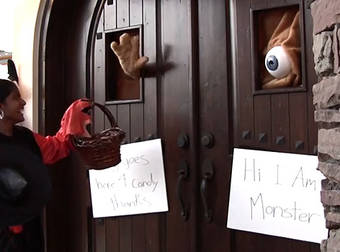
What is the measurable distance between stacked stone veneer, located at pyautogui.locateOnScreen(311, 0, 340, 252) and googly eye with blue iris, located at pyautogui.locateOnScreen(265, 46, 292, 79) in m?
0.36

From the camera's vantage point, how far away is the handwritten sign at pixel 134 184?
1.61 meters

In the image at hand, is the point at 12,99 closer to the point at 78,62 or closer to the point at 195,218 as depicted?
the point at 78,62

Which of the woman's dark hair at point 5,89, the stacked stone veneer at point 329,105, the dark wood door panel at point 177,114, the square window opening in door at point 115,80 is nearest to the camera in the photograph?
the stacked stone veneer at point 329,105

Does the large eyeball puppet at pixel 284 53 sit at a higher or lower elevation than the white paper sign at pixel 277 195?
higher

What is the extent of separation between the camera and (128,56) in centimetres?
162

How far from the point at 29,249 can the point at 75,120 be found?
1.34ft

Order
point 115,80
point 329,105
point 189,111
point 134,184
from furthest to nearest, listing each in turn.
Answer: point 115,80, point 134,184, point 189,111, point 329,105

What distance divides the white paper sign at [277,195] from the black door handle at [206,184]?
0.08 m

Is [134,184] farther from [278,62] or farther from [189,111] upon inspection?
[278,62]

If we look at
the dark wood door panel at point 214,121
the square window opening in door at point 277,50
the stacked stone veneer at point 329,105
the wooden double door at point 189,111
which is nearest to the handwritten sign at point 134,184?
the wooden double door at point 189,111

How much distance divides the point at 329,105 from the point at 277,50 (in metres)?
0.46

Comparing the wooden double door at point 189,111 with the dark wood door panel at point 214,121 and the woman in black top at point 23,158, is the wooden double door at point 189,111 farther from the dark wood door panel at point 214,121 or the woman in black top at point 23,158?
the woman in black top at point 23,158

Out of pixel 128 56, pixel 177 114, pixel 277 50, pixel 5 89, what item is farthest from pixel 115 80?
pixel 277 50

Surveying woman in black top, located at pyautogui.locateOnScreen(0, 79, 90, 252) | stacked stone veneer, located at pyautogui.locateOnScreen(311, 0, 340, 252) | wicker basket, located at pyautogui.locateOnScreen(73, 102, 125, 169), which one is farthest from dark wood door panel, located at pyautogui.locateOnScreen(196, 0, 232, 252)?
stacked stone veneer, located at pyautogui.locateOnScreen(311, 0, 340, 252)
